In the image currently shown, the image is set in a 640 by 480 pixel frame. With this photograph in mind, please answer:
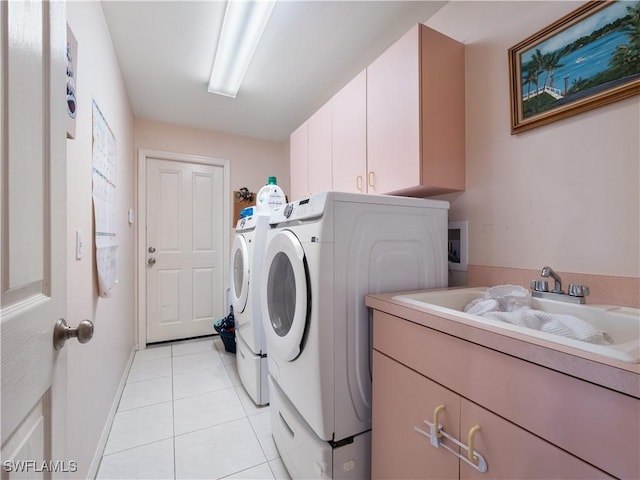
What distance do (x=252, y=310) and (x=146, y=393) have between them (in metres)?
1.10

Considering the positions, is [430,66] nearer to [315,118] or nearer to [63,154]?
[315,118]

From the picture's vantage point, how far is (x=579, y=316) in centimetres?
96

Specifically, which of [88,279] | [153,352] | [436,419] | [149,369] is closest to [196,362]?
[149,369]

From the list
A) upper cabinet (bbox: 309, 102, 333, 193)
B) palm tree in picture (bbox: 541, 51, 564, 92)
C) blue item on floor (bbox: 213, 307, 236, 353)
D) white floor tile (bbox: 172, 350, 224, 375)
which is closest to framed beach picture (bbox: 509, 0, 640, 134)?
palm tree in picture (bbox: 541, 51, 564, 92)

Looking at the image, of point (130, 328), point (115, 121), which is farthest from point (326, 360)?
point (130, 328)

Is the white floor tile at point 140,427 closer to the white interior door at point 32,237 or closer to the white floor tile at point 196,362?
the white floor tile at point 196,362

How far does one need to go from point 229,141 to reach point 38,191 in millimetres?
3153

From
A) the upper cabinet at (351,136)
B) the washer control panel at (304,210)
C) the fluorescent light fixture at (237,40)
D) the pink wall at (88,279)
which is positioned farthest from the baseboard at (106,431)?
the fluorescent light fixture at (237,40)

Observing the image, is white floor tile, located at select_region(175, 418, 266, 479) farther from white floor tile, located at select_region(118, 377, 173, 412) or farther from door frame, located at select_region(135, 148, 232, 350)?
door frame, located at select_region(135, 148, 232, 350)

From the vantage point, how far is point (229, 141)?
345cm

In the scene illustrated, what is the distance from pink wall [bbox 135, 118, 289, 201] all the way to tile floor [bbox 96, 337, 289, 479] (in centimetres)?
213

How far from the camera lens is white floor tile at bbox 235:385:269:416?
188 cm

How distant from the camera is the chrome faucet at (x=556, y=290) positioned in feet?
3.30

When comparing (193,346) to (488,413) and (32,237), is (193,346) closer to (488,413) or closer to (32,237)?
(32,237)
